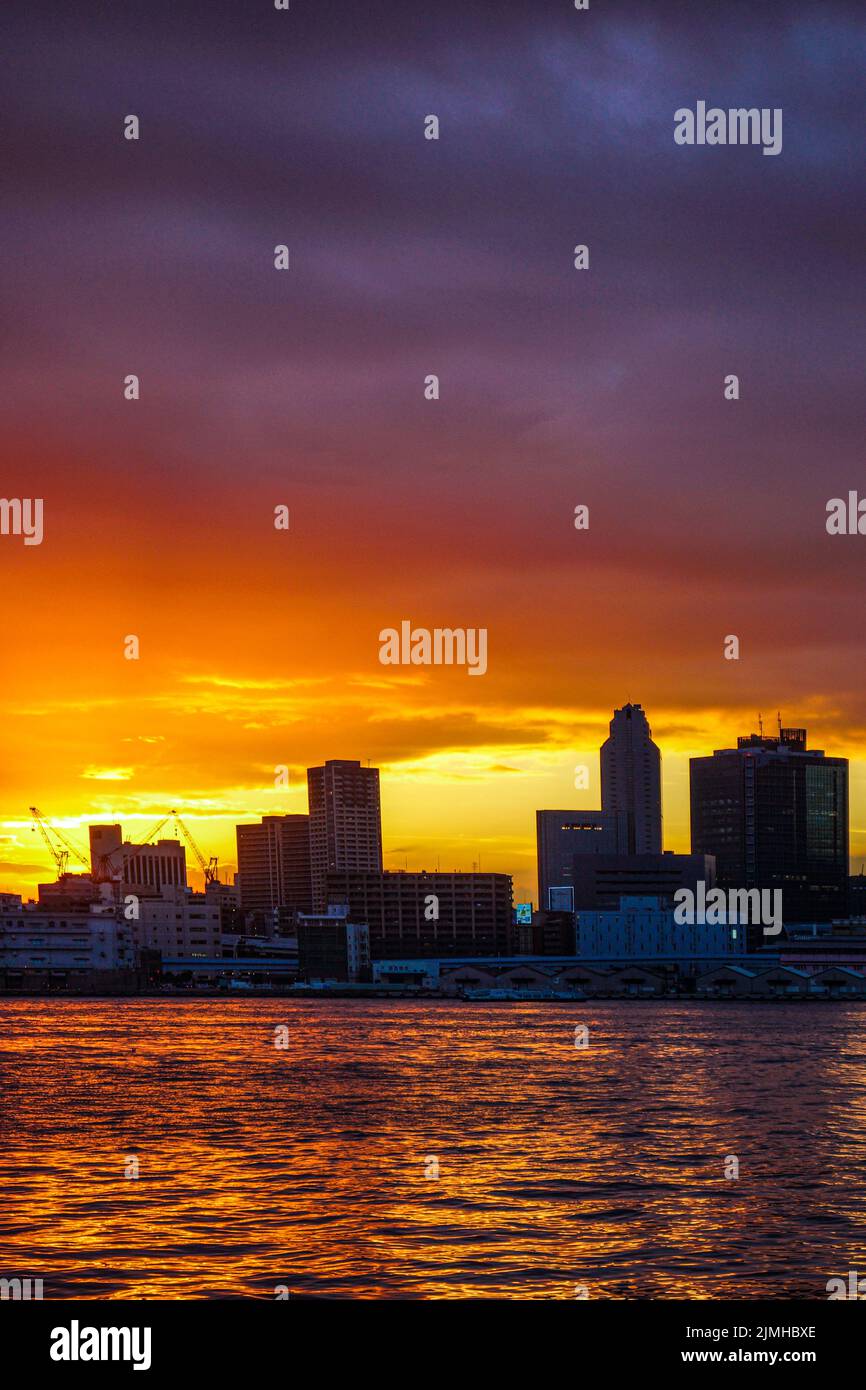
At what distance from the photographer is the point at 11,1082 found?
191ft

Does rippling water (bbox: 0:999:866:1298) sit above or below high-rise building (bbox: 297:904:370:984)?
above

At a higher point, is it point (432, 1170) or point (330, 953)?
point (432, 1170)

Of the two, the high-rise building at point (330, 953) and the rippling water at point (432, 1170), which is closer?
the rippling water at point (432, 1170)

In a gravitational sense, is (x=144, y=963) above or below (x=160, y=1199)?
below

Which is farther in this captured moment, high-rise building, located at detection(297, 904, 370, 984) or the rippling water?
high-rise building, located at detection(297, 904, 370, 984)

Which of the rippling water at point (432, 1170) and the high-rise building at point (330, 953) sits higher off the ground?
the rippling water at point (432, 1170)

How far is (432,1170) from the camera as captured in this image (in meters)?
33.2

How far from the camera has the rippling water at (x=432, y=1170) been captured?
74.6 feet

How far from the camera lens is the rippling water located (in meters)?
22.8
